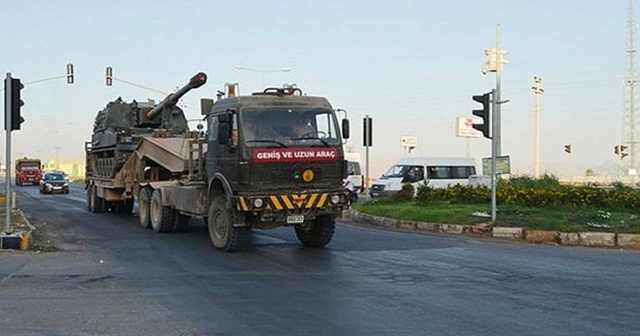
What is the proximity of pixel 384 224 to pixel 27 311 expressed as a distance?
13350 millimetres

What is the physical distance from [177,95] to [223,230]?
880cm

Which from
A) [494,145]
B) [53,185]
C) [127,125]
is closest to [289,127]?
A: [494,145]

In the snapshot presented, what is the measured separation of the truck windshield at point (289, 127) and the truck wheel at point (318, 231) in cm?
162

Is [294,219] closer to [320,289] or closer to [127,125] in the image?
[320,289]

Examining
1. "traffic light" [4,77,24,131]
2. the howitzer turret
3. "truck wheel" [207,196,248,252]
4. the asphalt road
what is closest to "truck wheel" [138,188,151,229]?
the howitzer turret

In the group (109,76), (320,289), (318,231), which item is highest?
(109,76)

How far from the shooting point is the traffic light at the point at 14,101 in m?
14.8

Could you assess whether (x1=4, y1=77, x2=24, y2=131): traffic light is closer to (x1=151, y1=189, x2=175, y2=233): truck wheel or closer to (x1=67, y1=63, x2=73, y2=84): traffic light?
(x1=151, y1=189, x2=175, y2=233): truck wheel

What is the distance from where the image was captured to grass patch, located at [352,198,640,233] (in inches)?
679

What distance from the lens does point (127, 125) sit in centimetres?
2405

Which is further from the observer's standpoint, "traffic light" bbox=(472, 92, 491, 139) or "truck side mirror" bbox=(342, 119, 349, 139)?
"traffic light" bbox=(472, 92, 491, 139)

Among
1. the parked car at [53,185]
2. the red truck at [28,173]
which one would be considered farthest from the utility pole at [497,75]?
the red truck at [28,173]

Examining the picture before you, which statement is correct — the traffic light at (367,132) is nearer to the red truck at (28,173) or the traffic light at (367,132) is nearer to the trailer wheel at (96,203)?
the trailer wheel at (96,203)

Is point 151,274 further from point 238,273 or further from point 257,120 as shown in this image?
point 257,120
